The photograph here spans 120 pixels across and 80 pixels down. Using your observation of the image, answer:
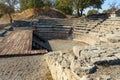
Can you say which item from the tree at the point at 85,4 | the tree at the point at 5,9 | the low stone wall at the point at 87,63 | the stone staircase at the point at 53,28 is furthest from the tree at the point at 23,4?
the low stone wall at the point at 87,63

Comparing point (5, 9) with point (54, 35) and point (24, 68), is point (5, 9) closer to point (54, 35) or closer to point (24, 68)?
point (54, 35)

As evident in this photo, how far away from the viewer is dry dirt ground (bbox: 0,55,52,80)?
766cm

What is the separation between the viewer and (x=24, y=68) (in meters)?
8.56

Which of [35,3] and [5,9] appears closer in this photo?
[5,9]

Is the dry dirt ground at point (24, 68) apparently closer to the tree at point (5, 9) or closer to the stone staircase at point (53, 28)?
the stone staircase at point (53, 28)

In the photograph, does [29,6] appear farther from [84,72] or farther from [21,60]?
[84,72]

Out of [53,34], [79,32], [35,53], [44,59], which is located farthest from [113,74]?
[53,34]

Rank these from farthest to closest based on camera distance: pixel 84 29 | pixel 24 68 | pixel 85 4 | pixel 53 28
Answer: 1. pixel 85 4
2. pixel 53 28
3. pixel 84 29
4. pixel 24 68

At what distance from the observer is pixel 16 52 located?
36.4ft

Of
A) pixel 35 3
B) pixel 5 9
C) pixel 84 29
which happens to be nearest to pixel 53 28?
pixel 84 29

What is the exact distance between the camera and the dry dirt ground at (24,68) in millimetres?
7659

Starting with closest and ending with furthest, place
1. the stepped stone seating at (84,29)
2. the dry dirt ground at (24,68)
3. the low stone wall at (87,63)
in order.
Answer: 1. the low stone wall at (87,63)
2. the dry dirt ground at (24,68)
3. the stepped stone seating at (84,29)

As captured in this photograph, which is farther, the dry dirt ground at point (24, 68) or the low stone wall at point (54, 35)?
the low stone wall at point (54, 35)

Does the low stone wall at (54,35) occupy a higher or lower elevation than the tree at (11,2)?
lower
